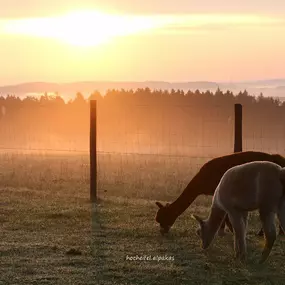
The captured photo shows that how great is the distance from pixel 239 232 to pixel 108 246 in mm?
1805

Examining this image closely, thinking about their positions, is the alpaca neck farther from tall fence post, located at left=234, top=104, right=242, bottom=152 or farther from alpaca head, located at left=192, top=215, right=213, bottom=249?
tall fence post, located at left=234, top=104, right=242, bottom=152

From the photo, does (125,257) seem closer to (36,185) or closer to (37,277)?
(37,277)

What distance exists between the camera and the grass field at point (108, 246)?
25.4ft

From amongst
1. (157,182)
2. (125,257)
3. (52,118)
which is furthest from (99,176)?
(52,118)

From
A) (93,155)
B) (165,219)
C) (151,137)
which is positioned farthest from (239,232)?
(151,137)

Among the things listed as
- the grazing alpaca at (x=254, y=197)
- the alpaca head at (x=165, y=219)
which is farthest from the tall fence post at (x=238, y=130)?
the grazing alpaca at (x=254, y=197)

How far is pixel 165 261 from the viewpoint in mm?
8469

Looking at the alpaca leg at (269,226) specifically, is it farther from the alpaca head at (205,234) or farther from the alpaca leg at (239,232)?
the alpaca head at (205,234)

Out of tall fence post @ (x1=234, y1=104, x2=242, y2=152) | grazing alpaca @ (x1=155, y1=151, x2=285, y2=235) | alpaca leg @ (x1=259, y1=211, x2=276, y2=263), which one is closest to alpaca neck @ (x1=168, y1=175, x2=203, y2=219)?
grazing alpaca @ (x1=155, y1=151, x2=285, y2=235)

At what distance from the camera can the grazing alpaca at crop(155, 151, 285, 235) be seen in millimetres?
10094

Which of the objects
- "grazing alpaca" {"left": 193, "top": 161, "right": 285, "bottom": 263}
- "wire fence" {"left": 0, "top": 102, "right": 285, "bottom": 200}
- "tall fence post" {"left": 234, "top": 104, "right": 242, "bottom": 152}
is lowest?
"wire fence" {"left": 0, "top": 102, "right": 285, "bottom": 200}

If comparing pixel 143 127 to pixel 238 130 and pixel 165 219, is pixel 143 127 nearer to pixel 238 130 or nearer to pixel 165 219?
pixel 238 130

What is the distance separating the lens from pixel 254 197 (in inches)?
→ 323

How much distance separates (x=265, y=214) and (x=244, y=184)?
0.42 meters
